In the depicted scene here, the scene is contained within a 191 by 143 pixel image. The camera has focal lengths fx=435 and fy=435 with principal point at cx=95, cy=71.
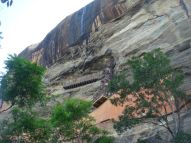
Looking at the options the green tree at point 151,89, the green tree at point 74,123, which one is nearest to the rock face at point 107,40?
the green tree at point 151,89

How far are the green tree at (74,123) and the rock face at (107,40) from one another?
4481 mm

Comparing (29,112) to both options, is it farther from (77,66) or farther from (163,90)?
(77,66)

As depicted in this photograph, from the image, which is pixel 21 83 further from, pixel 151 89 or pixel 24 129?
pixel 151 89

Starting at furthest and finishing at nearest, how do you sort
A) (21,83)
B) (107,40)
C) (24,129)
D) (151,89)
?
(107,40) → (24,129) → (151,89) → (21,83)

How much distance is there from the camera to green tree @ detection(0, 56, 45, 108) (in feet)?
48.6

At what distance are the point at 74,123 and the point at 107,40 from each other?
1563 cm

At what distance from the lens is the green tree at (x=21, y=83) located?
1481cm

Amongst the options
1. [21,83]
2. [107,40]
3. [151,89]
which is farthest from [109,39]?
[21,83]

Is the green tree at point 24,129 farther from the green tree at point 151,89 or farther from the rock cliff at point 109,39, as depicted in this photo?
the rock cliff at point 109,39

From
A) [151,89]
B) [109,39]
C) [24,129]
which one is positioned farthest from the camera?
[109,39]

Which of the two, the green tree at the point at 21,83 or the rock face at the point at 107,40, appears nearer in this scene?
the green tree at the point at 21,83

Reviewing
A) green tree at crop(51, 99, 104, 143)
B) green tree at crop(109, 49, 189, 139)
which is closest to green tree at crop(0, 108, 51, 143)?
green tree at crop(51, 99, 104, 143)

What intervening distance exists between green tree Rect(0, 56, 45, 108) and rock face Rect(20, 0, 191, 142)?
6.77 meters

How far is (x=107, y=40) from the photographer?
32.2 metres
